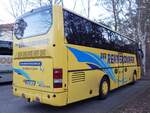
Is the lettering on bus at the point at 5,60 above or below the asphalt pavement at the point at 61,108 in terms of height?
above

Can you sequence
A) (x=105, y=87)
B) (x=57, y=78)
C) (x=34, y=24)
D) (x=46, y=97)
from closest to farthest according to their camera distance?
(x=57, y=78)
(x=46, y=97)
(x=34, y=24)
(x=105, y=87)

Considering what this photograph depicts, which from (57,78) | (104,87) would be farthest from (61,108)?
(104,87)

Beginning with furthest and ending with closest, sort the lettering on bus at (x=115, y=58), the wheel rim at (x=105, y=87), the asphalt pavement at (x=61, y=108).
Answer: the lettering on bus at (x=115, y=58)
the wheel rim at (x=105, y=87)
the asphalt pavement at (x=61, y=108)

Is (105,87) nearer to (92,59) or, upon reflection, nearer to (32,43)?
(92,59)

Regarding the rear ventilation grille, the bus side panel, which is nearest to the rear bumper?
the bus side panel

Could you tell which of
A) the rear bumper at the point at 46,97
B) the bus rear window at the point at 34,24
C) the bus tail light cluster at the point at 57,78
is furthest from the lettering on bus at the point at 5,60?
the bus tail light cluster at the point at 57,78

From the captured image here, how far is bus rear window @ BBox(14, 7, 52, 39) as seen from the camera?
8.18 meters

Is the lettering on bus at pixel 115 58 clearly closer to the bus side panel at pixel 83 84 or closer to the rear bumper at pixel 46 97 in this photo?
the bus side panel at pixel 83 84

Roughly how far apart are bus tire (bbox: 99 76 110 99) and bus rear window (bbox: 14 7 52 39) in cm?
370

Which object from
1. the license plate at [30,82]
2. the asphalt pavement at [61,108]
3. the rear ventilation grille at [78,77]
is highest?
the rear ventilation grille at [78,77]

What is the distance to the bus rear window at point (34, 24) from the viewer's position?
26.8ft

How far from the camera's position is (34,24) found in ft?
28.4

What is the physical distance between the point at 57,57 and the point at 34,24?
1.60 metres

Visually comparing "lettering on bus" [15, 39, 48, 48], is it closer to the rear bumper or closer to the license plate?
the license plate
